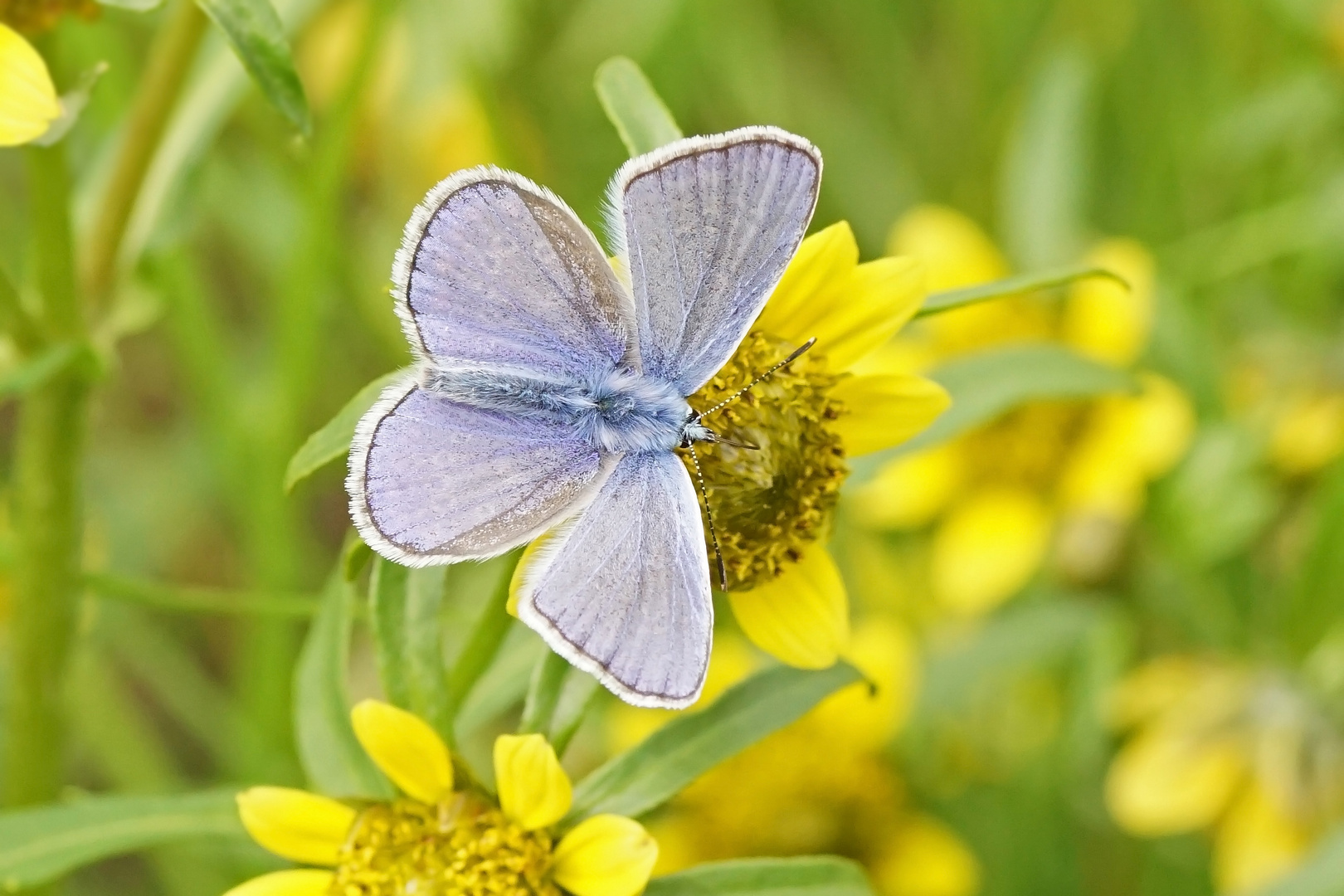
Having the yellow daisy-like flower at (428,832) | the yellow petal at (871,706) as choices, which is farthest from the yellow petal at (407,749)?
the yellow petal at (871,706)

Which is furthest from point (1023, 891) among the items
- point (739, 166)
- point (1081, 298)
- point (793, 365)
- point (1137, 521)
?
point (739, 166)

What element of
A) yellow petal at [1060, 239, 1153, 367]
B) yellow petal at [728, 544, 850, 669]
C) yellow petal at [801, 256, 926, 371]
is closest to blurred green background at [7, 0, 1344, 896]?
yellow petal at [1060, 239, 1153, 367]

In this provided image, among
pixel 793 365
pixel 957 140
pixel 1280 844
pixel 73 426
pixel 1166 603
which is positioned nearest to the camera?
pixel 793 365

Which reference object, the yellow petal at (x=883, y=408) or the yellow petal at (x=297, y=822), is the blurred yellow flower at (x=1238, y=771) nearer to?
the yellow petal at (x=883, y=408)

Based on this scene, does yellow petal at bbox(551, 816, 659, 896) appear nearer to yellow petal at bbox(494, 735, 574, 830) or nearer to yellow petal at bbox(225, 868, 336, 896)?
yellow petal at bbox(494, 735, 574, 830)

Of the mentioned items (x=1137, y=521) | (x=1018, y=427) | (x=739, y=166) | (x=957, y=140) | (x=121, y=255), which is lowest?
(x=1137, y=521)

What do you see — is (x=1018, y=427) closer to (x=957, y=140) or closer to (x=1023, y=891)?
(x=1023, y=891)
